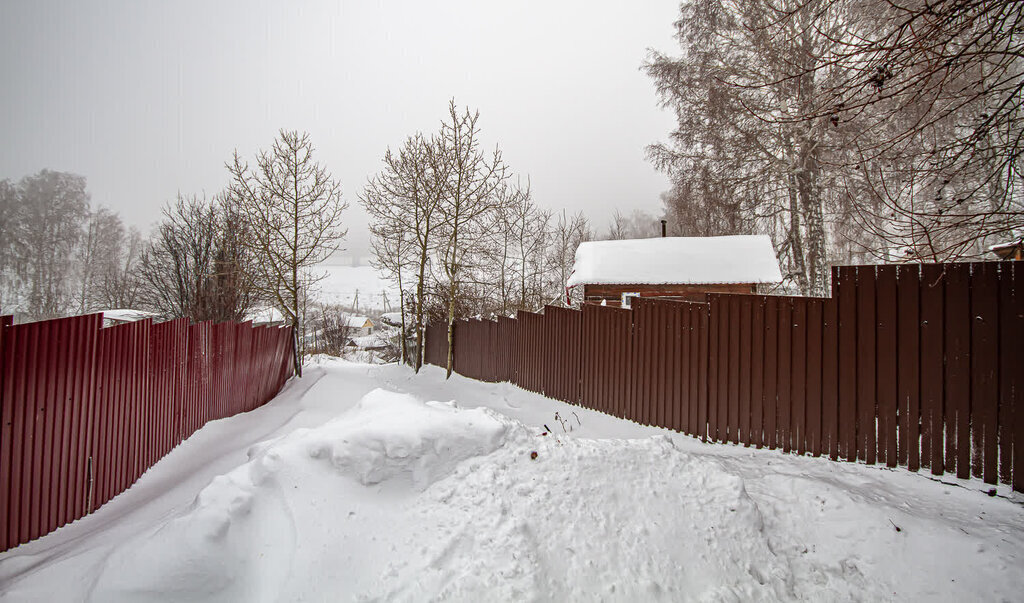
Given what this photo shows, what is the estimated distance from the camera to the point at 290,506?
9.14ft

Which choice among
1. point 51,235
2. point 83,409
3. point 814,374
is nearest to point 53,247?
point 51,235

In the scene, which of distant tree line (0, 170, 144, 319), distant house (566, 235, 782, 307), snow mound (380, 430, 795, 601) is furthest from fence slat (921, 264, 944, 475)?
distant tree line (0, 170, 144, 319)

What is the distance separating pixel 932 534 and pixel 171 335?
7.00m

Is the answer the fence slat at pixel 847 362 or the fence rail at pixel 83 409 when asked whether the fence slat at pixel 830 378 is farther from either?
the fence rail at pixel 83 409

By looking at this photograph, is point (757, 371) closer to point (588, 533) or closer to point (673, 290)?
point (588, 533)

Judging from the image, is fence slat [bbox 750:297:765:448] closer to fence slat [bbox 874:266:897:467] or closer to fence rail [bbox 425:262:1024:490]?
fence rail [bbox 425:262:1024:490]

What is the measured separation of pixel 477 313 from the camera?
17.7 meters

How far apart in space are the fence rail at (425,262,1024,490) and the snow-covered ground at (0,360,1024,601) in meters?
0.38

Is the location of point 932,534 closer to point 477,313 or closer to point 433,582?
point 433,582

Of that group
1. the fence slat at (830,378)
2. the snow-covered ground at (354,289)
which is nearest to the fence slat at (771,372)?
the fence slat at (830,378)

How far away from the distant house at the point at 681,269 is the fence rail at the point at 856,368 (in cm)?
693

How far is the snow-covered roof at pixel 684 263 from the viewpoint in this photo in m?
12.5

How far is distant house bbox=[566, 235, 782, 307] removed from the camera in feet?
41.0

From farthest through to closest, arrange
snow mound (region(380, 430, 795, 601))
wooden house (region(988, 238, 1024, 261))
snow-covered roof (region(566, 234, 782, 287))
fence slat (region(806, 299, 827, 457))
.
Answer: snow-covered roof (region(566, 234, 782, 287))
fence slat (region(806, 299, 827, 457))
wooden house (region(988, 238, 1024, 261))
snow mound (region(380, 430, 795, 601))
